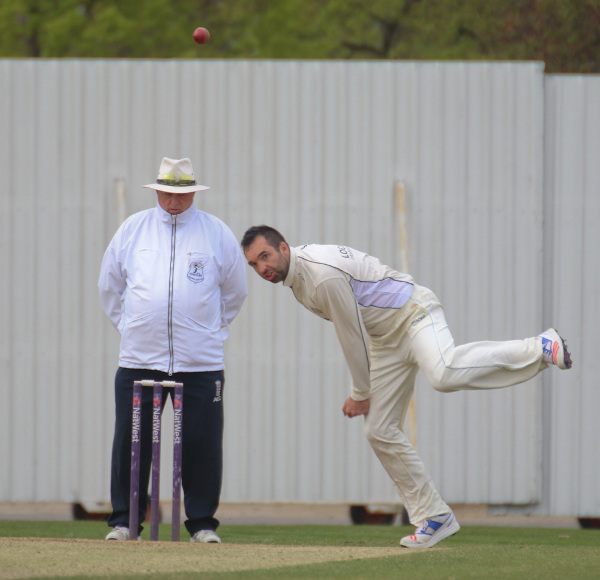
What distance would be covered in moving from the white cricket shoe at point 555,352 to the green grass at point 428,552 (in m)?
0.88

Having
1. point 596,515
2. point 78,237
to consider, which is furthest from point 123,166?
point 596,515

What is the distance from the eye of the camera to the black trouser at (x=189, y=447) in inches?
206

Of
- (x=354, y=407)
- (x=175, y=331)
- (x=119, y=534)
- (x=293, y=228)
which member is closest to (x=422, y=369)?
(x=354, y=407)

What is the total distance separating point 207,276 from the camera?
17.3ft

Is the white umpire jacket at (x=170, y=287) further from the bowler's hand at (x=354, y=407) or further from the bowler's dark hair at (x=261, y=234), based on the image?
the bowler's hand at (x=354, y=407)

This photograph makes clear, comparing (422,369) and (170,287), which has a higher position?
(170,287)

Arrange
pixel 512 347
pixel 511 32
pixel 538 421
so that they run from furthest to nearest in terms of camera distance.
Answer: pixel 511 32, pixel 538 421, pixel 512 347

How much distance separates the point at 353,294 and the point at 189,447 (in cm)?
120

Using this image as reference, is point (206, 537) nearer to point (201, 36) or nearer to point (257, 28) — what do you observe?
point (201, 36)

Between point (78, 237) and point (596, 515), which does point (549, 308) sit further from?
point (78, 237)

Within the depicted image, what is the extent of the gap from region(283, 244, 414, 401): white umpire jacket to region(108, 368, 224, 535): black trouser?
75 cm

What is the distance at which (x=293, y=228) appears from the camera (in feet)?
23.6

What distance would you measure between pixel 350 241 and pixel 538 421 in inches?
72.3

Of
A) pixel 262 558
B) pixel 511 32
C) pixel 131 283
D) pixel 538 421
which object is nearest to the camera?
pixel 262 558
